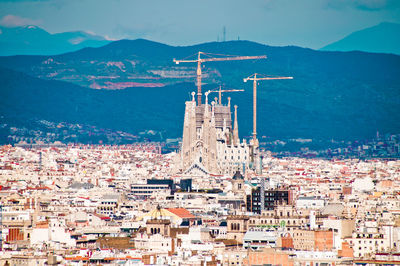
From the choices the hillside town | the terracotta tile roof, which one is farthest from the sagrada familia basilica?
the terracotta tile roof

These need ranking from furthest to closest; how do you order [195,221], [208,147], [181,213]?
[208,147] < [181,213] < [195,221]

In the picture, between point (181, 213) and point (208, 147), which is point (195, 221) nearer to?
point (181, 213)

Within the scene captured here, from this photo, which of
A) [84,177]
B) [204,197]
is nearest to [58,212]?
[204,197]

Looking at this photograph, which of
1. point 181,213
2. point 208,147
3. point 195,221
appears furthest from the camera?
point 208,147

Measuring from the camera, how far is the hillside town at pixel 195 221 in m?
68.2

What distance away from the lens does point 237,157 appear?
574 ft

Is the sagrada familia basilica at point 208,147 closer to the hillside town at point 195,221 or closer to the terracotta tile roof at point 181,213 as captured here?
the hillside town at point 195,221

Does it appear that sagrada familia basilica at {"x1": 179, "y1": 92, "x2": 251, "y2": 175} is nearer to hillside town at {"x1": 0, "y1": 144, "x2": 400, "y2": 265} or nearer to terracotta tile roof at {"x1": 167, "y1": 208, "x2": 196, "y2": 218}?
hillside town at {"x1": 0, "y1": 144, "x2": 400, "y2": 265}

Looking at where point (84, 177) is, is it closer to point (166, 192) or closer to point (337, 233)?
point (166, 192)

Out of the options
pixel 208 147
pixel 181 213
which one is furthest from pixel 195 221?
pixel 208 147

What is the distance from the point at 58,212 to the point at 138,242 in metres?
29.9

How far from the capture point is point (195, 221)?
94562 millimetres

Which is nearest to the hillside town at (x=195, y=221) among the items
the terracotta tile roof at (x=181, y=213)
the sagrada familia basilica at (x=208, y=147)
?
the terracotta tile roof at (x=181, y=213)

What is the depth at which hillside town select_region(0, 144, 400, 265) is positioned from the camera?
6819cm
